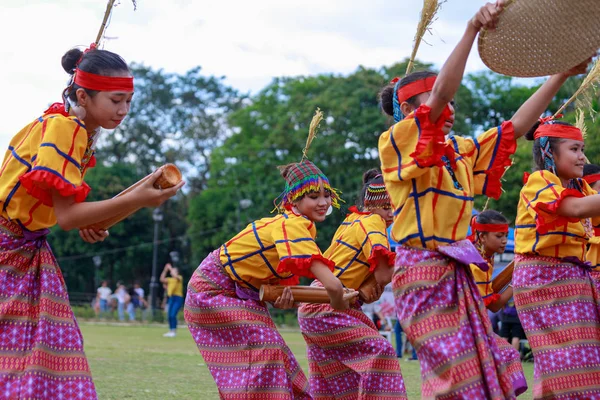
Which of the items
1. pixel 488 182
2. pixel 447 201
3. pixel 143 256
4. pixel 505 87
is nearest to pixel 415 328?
pixel 447 201

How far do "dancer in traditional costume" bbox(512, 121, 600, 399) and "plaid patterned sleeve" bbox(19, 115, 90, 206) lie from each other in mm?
2931

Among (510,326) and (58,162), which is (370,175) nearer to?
(58,162)

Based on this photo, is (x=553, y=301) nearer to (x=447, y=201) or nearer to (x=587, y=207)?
(x=587, y=207)

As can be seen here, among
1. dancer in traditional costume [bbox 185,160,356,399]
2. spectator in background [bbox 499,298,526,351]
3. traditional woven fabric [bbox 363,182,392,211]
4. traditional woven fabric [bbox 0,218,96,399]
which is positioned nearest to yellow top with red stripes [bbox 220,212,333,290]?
dancer in traditional costume [bbox 185,160,356,399]

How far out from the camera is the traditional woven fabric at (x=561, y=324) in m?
5.45

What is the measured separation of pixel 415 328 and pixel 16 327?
1.94 metres

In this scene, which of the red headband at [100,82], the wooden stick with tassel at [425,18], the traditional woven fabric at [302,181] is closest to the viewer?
the red headband at [100,82]

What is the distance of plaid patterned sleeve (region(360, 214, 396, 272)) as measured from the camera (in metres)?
6.30

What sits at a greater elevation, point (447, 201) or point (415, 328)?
point (447, 201)

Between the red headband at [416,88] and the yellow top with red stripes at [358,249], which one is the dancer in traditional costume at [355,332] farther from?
the red headband at [416,88]

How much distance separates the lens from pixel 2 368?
13.4 feet

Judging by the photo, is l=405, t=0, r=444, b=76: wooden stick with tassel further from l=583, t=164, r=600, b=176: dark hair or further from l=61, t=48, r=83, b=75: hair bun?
l=583, t=164, r=600, b=176: dark hair

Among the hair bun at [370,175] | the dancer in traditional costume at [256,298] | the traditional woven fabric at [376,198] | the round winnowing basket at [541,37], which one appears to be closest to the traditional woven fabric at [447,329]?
the round winnowing basket at [541,37]

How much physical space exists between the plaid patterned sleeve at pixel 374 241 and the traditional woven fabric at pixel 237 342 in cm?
89
